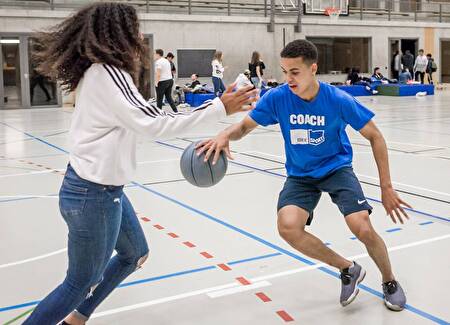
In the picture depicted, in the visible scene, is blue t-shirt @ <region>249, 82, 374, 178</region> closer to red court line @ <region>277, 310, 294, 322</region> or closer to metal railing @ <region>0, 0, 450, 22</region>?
red court line @ <region>277, 310, 294, 322</region>

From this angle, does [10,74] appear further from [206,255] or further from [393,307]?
[393,307]

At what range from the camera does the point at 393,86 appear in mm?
24203

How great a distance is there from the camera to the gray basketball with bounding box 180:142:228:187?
3389 millimetres

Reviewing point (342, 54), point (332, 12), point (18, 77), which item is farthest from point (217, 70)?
point (342, 54)

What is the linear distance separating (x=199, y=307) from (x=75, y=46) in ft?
5.63

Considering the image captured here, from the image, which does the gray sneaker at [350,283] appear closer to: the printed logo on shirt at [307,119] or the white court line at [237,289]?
the white court line at [237,289]

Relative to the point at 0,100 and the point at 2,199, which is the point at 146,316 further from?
the point at 0,100

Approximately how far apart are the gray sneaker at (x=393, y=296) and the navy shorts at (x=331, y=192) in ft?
1.48

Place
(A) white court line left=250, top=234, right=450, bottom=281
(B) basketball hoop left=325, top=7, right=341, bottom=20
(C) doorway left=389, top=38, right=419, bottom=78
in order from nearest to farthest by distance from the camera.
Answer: (A) white court line left=250, top=234, right=450, bottom=281 < (B) basketball hoop left=325, top=7, right=341, bottom=20 < (C) doorway left=389, top=38, right=419, bottom=78

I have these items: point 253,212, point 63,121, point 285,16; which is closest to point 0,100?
point 63,121

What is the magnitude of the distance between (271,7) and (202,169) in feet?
74.4

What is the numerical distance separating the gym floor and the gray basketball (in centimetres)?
75

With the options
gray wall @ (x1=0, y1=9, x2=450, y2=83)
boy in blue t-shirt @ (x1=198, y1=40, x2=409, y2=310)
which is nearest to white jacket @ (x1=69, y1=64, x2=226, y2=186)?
boy in blue t-shirt @ (x1=198, y1=40, x2=409, y2=310)

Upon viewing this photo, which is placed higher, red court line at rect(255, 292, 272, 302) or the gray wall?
the gray wall
